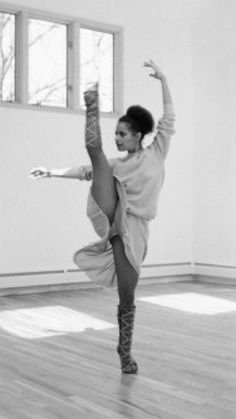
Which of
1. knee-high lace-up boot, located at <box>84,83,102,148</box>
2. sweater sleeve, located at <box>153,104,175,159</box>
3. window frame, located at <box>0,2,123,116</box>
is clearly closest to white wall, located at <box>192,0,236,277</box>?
Result: window frame, located at <box>0,2,123,116</box>

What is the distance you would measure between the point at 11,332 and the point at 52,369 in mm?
1131

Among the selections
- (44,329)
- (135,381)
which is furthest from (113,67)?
(135,381)

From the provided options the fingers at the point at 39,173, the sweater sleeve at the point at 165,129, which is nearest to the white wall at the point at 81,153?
the fingers at the point at 39,173

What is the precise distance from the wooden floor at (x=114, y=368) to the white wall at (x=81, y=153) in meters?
1.22

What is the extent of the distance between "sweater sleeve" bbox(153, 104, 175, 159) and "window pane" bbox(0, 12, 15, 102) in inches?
144

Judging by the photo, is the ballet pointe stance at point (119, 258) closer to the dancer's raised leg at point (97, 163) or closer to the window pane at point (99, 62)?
the dancer's raised leg at point (97, 163)

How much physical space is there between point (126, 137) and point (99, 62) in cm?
422

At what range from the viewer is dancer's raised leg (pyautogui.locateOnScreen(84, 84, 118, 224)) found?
2.94 meters

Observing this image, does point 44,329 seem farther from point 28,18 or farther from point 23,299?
point 28,18

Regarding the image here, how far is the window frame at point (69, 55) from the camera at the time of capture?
6.58m

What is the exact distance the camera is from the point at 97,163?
3.03 meters

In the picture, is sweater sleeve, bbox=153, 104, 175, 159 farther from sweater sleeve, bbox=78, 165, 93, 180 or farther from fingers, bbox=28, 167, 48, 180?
fingers, bbox=28, 167, 48, 180

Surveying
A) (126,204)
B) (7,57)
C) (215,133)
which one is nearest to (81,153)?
(7,57)

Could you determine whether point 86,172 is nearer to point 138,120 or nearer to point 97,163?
point 97,163
